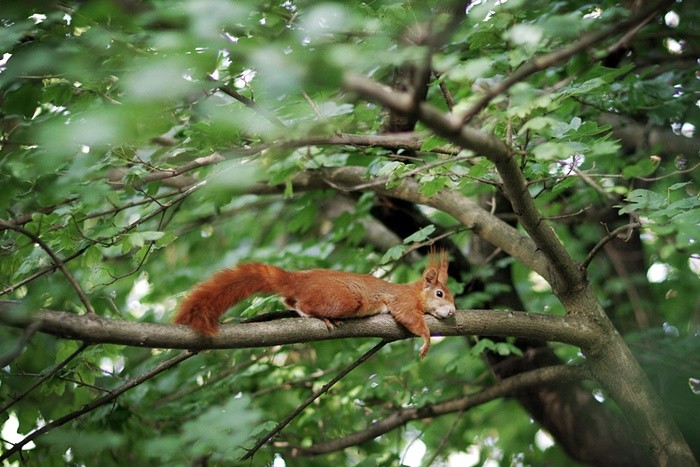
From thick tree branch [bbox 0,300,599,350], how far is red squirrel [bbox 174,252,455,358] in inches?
2.5

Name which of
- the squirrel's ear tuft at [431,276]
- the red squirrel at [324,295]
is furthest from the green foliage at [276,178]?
the squirrel's ear tuft at [431,276]

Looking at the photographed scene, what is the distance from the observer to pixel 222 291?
2.69 m

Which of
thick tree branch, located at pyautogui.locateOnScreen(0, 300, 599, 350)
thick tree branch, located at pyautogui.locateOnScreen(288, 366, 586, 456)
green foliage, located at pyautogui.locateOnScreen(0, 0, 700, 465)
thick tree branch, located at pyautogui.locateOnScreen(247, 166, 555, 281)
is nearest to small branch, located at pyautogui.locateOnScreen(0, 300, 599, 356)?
thick tree branch, located at pyautogui.locateOnScreen(0, 300, 599, 350)

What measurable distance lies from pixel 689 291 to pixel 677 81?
4.97 feet

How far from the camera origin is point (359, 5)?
2.49 m

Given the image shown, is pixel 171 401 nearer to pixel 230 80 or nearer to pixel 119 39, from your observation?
pixel 230 80

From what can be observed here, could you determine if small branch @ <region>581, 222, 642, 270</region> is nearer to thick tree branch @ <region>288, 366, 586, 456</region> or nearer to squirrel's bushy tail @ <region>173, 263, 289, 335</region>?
thick tree branch @ <region>288, 366, 586, 456</region>

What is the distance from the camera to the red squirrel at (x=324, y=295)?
255 centimetres

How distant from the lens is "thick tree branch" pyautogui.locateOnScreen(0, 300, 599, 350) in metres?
2.00

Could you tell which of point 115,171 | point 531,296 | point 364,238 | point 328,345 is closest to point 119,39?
point 115,171

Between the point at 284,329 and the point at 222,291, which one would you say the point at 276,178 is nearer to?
the point at 222,291

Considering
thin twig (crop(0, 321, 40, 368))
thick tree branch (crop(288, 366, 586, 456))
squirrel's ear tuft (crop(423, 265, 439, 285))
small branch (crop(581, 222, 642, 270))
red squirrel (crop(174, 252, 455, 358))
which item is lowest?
thick tree branch (crop(288, 366, 586, 456))

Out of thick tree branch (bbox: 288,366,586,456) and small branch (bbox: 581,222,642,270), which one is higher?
small branch (bbox: 581,222,642,270)

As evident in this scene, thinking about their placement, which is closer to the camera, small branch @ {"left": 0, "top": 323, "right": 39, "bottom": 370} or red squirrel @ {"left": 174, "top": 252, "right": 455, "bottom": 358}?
small branch @ {"left": 0, "top": 323, "right": 39, "bottom": 370}
